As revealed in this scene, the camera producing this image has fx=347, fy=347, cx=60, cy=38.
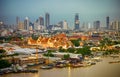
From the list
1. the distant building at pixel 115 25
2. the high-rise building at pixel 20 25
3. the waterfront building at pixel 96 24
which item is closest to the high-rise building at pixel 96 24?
the waterfront building at pixel 96 24

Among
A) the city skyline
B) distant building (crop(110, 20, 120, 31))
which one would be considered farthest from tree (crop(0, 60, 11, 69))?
distant building (crop(110, 20, 120, 31))

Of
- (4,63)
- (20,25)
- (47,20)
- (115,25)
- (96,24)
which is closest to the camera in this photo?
(4,63)

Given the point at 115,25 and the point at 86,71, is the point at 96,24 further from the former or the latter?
the point at 86,71

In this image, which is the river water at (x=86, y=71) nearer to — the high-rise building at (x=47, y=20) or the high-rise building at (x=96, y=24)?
the high-rise building at (x=96, y=24)

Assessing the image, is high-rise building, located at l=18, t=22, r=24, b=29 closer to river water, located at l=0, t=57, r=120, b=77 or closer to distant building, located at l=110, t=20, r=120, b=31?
river water, located at l=0, t=57, r=120, b=77

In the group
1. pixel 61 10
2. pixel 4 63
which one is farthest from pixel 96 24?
pixel 4 63

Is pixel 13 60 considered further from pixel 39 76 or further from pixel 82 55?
pixel 82 55

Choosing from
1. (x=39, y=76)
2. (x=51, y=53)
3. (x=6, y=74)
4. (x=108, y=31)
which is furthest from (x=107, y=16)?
(x=6, y=74)
